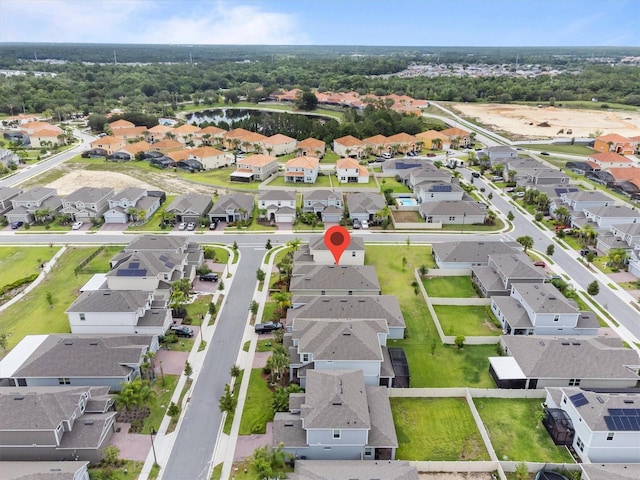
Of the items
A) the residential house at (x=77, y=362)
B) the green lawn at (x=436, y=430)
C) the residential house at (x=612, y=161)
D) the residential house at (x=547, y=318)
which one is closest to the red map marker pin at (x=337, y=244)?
the residential house at (x=547, y=318)

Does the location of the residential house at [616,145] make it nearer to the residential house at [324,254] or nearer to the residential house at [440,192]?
the residential house at [440,192]

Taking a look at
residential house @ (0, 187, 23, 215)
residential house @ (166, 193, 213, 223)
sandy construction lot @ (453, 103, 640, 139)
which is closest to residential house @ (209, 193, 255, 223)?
residential house @ (166, 193, 213, 223)

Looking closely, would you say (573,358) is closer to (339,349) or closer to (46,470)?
(339,349)

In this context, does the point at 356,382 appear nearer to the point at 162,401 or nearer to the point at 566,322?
the point at 162,401

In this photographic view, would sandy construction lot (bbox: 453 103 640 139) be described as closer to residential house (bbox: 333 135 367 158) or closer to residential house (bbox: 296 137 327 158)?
residential house (bbox: 333 135 367 158)

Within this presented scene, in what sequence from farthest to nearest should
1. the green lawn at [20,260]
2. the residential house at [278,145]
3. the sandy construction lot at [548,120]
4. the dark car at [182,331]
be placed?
the sandy construction lot at [548,120] < the residential house at [278,145] < the green lawn at [20,260] < the dark car at [182,331]

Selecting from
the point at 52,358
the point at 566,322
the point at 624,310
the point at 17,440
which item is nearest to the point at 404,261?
the point at 566,322

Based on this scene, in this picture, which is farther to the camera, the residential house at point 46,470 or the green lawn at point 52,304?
the green lawn at point 52,304
